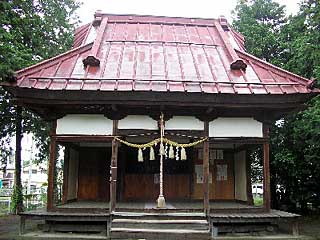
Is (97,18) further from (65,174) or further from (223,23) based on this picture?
(65,174)

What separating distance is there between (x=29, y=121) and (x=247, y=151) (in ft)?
35.5

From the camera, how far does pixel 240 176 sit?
1308 centimetres

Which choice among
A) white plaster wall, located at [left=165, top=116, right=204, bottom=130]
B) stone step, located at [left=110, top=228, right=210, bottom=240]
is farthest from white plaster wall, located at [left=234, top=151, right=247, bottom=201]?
stone step, located at [left=110, top=228, right=210, bottom=240]

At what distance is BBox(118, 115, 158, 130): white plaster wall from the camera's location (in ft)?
34.5

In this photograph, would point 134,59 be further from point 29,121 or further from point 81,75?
point 29,121

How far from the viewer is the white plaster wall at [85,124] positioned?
1045cm

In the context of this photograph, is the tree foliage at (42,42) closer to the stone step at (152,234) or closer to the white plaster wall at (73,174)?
the white plaster wall at (73,174)

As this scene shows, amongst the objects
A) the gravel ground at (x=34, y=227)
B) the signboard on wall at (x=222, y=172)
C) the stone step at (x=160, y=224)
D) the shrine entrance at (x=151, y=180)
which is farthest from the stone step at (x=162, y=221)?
the signboard on wall at (x=222, y=172)

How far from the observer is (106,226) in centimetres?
1017

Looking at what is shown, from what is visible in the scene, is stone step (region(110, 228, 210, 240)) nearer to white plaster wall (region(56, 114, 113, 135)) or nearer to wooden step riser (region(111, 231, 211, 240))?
wooden step riser (region(111, 231, 211, 240))

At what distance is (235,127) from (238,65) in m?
2.12

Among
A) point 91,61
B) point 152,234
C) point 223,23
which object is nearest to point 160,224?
point 152,234

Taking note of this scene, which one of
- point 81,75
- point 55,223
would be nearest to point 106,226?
point 55,223

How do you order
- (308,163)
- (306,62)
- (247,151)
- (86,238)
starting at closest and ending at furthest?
(86,238), (247,151), (306,62), (308,163)
